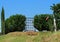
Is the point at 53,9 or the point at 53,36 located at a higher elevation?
the point at 53,9

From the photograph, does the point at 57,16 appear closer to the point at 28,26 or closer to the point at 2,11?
the point at 2,11

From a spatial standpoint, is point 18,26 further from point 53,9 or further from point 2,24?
point 53,9

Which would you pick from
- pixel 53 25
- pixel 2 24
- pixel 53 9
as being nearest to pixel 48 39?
pixel 53 25

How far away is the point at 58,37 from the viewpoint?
13.7 metres

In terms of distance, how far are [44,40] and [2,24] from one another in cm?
1877

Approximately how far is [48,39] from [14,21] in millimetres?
22334

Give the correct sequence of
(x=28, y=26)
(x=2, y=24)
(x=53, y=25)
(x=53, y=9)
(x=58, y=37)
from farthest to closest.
→ (x=28, y=26) < (x=2, y=24) < (x=53, y=9) < (x=53, y=25) < (x=58, y=37)

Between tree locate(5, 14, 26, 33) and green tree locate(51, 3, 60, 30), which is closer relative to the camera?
green tree locate(51, 3, 60, 30)

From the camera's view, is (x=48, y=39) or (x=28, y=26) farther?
(x=28, y=26)

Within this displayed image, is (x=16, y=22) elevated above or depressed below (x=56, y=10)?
below

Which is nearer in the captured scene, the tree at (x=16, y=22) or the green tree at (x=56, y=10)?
the green tree at (x=56, y=10)

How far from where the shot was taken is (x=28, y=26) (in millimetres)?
35281

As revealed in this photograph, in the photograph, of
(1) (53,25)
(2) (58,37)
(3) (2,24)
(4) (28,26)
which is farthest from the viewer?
(4) (28,26)

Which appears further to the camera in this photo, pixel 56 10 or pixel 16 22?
pixel 16 22
